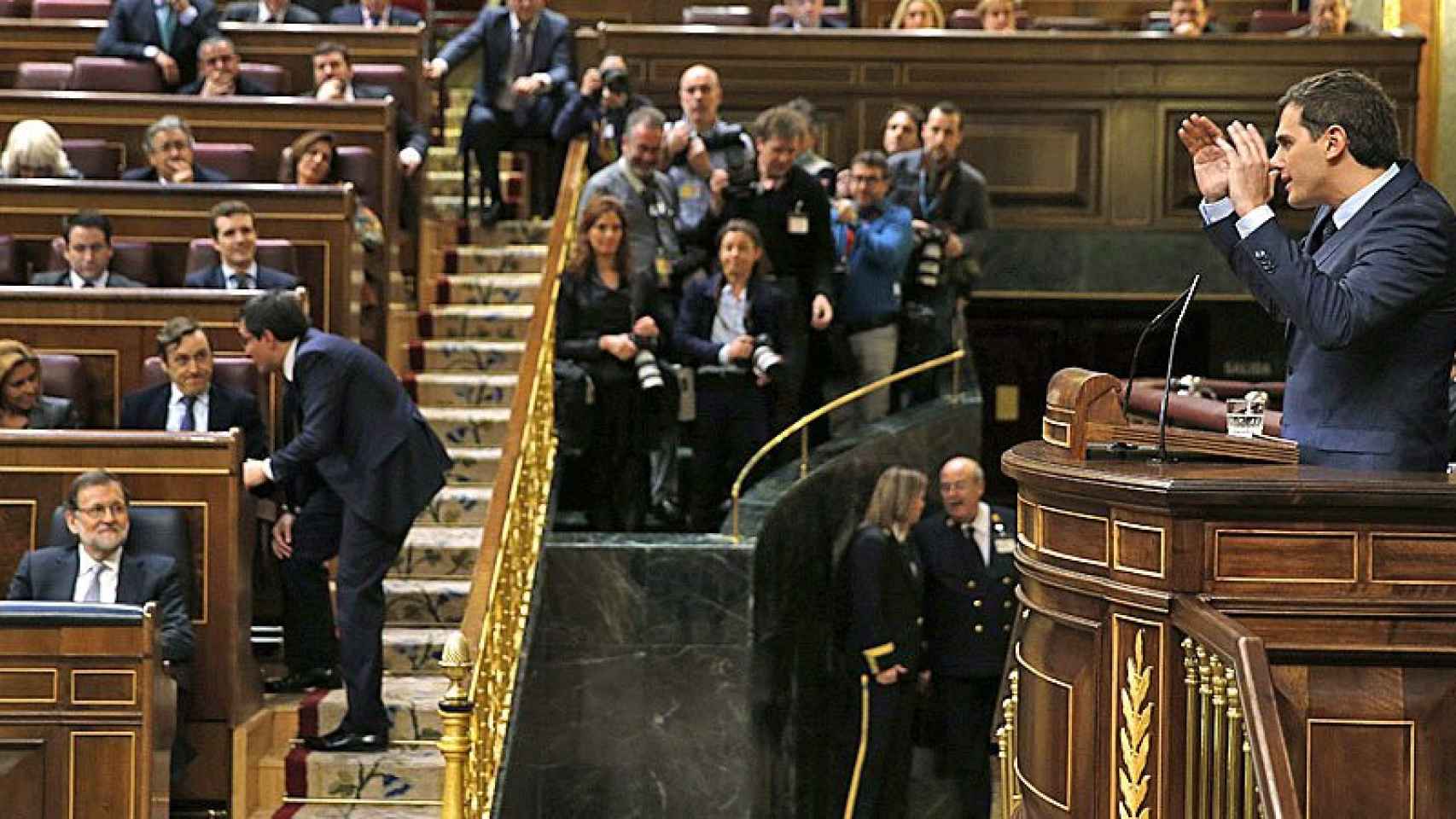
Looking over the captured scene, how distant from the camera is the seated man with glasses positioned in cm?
566

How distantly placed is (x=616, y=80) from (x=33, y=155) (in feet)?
8.11

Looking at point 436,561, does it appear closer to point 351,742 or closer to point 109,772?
point 351,742

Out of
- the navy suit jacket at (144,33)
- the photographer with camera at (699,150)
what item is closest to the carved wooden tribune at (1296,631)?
the photographer with camera at (699,150)

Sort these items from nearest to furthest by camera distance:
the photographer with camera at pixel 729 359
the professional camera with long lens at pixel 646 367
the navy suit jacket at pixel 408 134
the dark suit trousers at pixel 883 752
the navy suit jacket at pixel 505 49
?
the professional camera with long lens at pixel 646 367 < the dark suit trousers at pixel 883 752 < the photographer with camera at pixel 729 359 < the navy suit jacket at pixel 408 134 < the navy suit jacket at pixel 505 49

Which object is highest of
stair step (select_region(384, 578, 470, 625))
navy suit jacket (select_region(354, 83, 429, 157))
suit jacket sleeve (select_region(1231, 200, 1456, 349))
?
navy suit jacket (select_region(354, 83, 429, 157))

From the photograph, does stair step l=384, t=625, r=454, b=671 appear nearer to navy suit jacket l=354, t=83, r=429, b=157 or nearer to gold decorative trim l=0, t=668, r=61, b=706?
gold decorative trim l=0, t=668, r=61, b=706

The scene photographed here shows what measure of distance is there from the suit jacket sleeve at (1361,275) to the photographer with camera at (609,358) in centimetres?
400

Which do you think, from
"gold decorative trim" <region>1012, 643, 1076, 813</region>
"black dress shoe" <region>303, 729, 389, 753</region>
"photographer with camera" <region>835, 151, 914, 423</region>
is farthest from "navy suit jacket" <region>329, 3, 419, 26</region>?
"gold decorative trim" <region>1012, 643, 1076, 813</region>

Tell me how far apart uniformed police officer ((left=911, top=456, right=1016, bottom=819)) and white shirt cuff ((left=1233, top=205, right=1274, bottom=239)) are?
411 centimetres

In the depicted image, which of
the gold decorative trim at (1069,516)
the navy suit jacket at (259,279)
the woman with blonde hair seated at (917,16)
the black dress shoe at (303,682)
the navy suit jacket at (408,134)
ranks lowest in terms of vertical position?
the black dress shoe at (303,682)

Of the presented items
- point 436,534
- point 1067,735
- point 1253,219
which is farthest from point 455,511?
point 1253,219

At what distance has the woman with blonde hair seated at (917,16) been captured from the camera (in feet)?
35.6

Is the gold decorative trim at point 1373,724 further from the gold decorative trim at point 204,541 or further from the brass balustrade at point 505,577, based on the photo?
the gold decorative trim at point 204,541

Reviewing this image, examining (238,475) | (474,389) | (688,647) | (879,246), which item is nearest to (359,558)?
(238,475)
